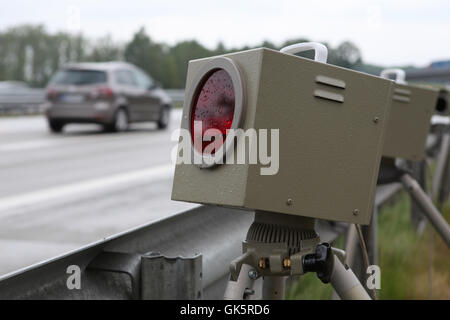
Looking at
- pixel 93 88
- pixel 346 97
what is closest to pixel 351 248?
pixel 346 97

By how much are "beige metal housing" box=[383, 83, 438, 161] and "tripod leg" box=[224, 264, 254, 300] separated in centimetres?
166

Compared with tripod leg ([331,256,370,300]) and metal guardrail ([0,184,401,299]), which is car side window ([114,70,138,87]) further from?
tripod leg ([331,256,370,300])

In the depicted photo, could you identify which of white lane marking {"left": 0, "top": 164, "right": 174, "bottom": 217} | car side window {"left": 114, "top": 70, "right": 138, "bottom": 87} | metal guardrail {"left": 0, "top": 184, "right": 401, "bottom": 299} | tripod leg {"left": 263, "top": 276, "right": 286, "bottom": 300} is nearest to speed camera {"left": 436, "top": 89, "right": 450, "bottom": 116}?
metal guardrail {"left": 0, "top": 184, "right": 401, "bottom": 299}

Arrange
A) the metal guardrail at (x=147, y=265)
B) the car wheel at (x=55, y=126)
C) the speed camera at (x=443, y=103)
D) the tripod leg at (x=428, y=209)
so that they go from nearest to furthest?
the metal guardrail at (x=147, y=265) → the tripod leg at (x=428, y=209) → the speed camera at (x=443, y=103) → the car wheel at (x=55, y=126)

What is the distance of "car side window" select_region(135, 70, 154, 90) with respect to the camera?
21.3 m

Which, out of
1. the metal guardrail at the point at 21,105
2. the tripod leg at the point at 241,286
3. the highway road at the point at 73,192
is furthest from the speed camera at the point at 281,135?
the metal guardrail at the point at 21,105

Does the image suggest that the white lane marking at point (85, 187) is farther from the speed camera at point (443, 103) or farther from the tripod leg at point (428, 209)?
the tripod leg at point (428, 209)

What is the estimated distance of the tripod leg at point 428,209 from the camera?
325cm

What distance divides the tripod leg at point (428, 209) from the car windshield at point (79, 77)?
54.3ft

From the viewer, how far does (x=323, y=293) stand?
4266 mm

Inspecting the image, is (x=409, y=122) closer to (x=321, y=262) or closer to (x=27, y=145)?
(x=321, y=262)

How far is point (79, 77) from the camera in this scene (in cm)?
1948

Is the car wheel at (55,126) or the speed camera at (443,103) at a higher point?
the speed camera at (443,103)
